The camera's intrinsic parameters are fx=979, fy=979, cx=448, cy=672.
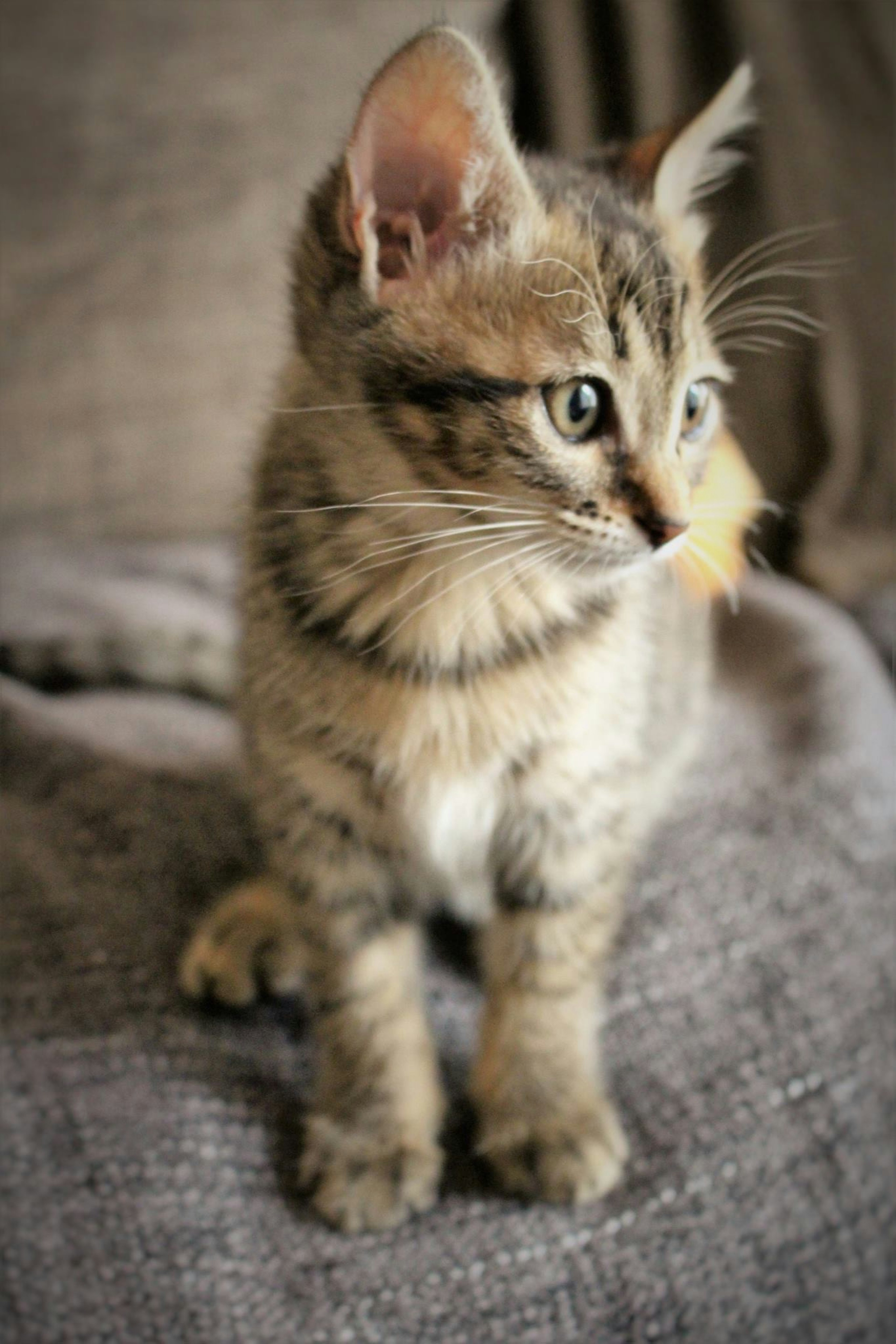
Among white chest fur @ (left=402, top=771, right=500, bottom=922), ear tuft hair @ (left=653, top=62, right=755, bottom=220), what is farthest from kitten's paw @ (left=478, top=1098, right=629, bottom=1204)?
ear tuft hair @ (left=653, top=62, right=755, bottom=220)

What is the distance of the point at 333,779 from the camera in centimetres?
77

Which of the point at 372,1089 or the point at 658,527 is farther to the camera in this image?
the point at 372,1089

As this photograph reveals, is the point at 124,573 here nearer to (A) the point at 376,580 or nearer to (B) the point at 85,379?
(B) the point at 85,379

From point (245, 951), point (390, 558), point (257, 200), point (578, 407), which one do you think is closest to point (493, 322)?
point (578, 407)

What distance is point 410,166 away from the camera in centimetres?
66

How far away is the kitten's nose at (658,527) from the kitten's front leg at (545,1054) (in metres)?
0.34

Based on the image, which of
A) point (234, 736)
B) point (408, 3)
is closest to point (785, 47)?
point (408, 3)

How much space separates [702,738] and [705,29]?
3.14 feet

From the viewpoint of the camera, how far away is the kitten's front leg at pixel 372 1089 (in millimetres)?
738

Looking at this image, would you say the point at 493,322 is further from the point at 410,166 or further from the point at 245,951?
the point at 245,951

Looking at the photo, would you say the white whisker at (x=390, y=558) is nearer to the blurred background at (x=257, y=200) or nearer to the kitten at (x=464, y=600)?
the kitten at (x=464, y=600)

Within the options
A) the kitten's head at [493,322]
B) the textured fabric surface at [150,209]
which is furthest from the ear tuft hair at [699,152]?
the textured fabric surface at [150,209]

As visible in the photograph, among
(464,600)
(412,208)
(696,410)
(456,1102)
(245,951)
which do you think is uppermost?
(412,208)

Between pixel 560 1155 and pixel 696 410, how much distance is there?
0.58 meters
